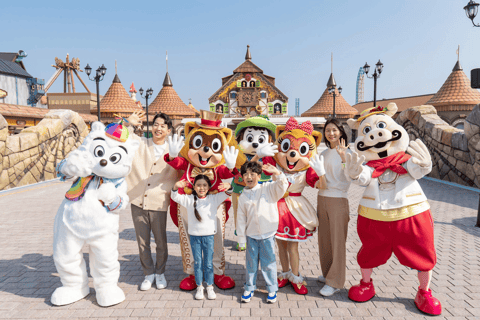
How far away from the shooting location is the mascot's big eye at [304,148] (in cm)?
324

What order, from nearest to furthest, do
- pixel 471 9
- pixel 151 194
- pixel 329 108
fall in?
1. pixel 151 194
2. pixel 471 9
3. pixel 329 108

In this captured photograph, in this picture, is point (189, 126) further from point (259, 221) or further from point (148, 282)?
point (148, 282)

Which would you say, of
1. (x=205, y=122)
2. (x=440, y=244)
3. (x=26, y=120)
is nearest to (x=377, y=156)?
(x=205, y=122)

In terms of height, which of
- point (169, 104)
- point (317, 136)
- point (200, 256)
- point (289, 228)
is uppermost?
point (169, 104)

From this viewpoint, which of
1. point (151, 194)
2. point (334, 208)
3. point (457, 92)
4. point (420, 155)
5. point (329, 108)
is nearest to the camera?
point (420, 155)

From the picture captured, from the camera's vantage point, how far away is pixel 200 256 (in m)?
3.20

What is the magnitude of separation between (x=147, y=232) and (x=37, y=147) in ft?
28.7

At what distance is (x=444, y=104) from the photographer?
18.5 m

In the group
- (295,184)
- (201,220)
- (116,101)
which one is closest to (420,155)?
(295,184)

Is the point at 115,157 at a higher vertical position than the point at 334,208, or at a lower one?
higher

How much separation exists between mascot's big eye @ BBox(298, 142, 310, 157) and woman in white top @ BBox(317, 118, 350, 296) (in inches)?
9.8

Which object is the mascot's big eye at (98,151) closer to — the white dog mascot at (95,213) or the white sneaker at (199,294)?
the white dog mascot at (95,213)

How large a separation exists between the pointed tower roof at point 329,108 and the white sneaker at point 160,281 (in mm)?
25818

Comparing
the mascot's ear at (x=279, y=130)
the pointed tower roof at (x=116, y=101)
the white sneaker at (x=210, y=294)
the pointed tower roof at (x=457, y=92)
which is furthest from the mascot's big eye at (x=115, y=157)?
the pointed tower roof at (x=457, y=92)
